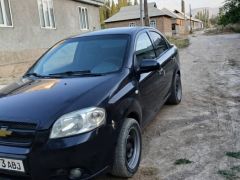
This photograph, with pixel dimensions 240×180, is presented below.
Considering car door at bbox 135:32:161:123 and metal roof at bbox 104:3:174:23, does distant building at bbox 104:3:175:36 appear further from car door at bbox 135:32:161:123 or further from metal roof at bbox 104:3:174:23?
car door at bbox 135:32:161:123

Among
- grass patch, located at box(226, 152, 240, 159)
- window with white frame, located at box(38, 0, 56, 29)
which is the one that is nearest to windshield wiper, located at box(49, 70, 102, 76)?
grass patch, located at box(226, 152, 240, 159)

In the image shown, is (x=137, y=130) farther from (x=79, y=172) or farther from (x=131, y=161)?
(x=79, y=172)

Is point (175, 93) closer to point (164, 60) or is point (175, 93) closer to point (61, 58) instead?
point (164, 60)

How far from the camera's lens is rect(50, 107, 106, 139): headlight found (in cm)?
298

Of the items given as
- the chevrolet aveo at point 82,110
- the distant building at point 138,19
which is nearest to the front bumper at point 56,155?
the chevrolet aveo at point 82,110

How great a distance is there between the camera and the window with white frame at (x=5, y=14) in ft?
42.6

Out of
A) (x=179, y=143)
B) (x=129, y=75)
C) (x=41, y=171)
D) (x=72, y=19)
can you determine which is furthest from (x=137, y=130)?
(x=72, y=19)

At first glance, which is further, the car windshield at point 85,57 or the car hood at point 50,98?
the car windshield at point 85,57

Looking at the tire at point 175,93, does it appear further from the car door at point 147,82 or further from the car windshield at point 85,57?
the car windshield at point 85,57

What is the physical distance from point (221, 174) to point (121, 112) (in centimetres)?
134

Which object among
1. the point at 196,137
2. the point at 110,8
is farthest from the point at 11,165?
the point at 110,8

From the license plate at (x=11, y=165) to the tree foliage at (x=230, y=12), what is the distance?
35.6 meters

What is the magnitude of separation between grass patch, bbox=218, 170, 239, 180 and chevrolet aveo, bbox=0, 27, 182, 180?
3.18 ft

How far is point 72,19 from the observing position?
61.9 feet
